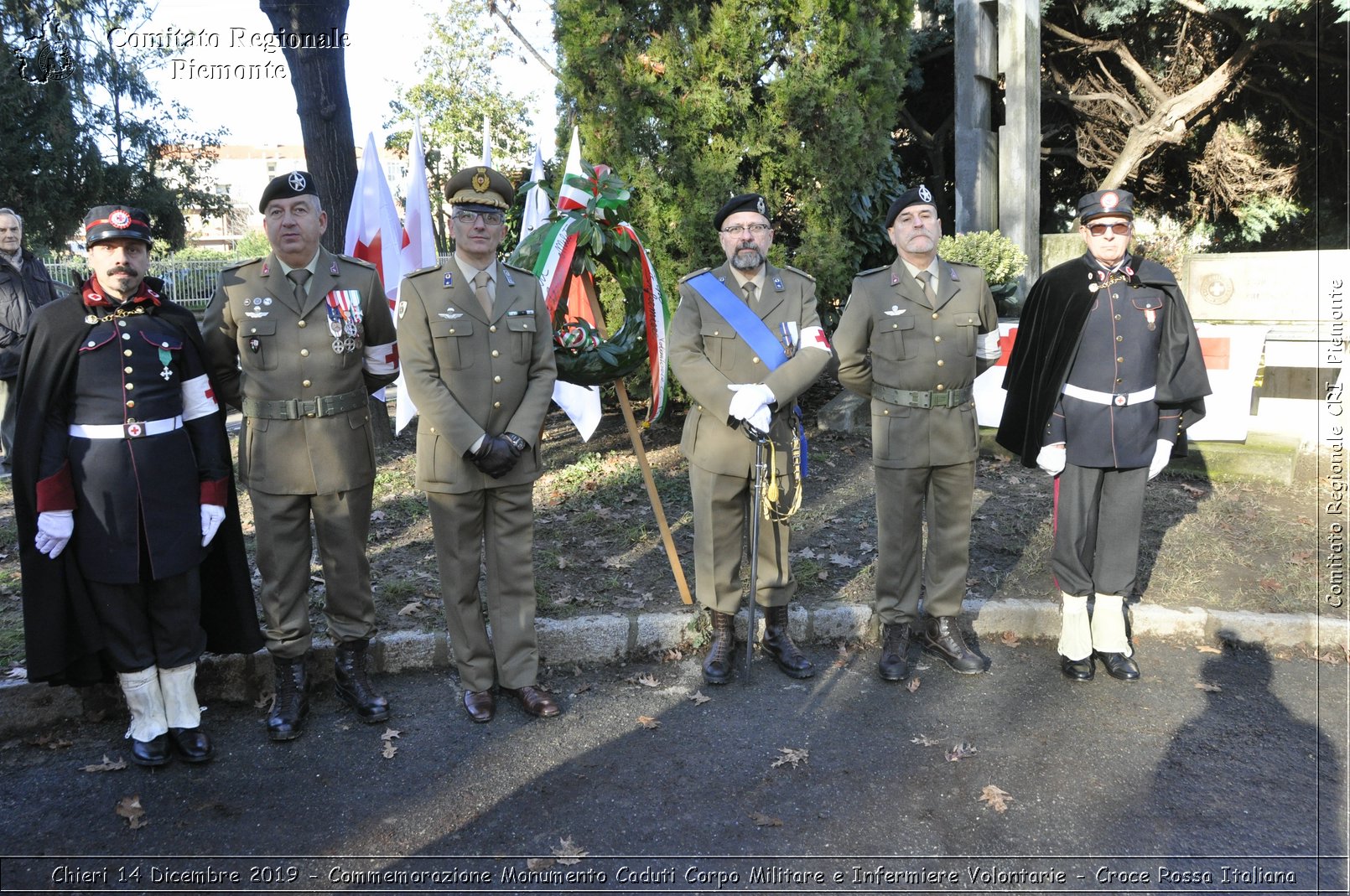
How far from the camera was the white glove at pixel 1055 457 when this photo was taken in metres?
4.69

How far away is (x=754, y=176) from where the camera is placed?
810 cm

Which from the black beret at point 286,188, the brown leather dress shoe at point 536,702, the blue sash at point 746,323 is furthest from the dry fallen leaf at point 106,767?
the blue sash at point 746,323

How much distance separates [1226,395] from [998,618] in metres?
3.28

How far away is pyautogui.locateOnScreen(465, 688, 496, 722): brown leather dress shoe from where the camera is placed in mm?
4288

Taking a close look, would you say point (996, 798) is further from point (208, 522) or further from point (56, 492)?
point (56, 492)

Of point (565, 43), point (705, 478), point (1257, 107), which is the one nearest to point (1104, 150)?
point (1257, 107)

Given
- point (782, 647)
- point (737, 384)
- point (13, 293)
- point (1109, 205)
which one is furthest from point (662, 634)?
point (13, 293)

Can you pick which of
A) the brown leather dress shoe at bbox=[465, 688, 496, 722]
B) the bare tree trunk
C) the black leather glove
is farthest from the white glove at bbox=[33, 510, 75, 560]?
the bare tree trunk

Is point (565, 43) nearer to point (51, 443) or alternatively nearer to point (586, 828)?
point (51, 443)

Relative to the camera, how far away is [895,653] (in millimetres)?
4746

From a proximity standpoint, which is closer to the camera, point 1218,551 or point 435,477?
point 435,477

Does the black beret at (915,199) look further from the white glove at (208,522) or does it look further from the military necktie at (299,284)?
the white glove at (208,522)

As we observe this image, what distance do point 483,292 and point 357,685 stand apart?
1777mm

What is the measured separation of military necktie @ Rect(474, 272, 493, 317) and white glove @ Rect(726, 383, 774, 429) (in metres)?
1.12
